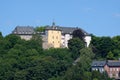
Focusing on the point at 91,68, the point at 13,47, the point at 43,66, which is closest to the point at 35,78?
the point at 43,66

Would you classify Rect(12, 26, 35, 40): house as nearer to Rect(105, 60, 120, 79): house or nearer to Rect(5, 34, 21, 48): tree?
Rect(5, 34, 21, 48): tree

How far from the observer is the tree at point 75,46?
99.2 m

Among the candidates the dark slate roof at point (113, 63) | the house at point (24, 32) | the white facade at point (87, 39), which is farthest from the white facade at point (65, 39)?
the dark slate roof at point (113, 63)

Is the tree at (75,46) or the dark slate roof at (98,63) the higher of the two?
the tree at (75,46)

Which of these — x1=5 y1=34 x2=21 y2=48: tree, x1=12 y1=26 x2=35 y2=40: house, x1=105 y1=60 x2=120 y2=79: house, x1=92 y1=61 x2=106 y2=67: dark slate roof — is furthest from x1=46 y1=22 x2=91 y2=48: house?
x1=105 y1=60 x2=120 y2=79: house

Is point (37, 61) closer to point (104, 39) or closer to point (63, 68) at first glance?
point (63, 68)

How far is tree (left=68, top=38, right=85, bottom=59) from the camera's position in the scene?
99.2m

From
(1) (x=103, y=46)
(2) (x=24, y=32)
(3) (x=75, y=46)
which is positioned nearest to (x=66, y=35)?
(2) (x=24, y=32)

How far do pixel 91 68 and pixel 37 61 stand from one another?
7718 millimetres

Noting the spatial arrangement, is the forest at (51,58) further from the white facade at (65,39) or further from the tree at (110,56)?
the white facade at (65,39)

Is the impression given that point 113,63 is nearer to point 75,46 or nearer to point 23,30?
point 75,46

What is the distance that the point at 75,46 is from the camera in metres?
100

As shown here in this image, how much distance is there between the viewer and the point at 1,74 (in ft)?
285

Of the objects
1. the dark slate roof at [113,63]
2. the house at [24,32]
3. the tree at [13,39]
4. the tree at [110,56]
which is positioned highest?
the house at [24,32]
